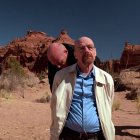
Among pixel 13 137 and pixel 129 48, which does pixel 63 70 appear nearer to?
pixel 13 137

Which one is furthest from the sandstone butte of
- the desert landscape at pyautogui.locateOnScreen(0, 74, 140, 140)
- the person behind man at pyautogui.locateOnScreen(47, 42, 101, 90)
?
the person behind man at pyautogui.locateOnScreen(47, 42, 101, 90)

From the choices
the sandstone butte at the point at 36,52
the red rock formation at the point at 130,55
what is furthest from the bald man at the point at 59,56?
the sandstone butte at the point at 36,52

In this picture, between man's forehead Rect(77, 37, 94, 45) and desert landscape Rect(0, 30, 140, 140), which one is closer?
man's forehead Rect(77, 37, 94, 45)

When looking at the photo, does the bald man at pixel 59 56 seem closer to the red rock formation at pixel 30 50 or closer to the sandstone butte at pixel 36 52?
the sandstone butte at pixel 36 52

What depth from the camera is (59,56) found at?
4.30 m

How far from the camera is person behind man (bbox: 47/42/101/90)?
4289 millimetres

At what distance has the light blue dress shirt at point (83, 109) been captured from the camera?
13.3 ft

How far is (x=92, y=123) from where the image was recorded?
4066 mm

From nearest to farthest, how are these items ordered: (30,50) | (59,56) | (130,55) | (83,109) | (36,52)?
(83,109), (59,56), (130,55), (36,52), (30,50)

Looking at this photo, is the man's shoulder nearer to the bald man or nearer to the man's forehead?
the bald man

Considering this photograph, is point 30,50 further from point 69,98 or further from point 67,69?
point 69,98

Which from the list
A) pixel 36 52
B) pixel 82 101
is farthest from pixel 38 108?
pixel 36 52

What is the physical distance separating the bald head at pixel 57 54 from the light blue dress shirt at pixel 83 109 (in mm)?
278

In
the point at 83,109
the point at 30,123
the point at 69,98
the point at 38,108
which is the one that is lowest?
the point at 30,123
